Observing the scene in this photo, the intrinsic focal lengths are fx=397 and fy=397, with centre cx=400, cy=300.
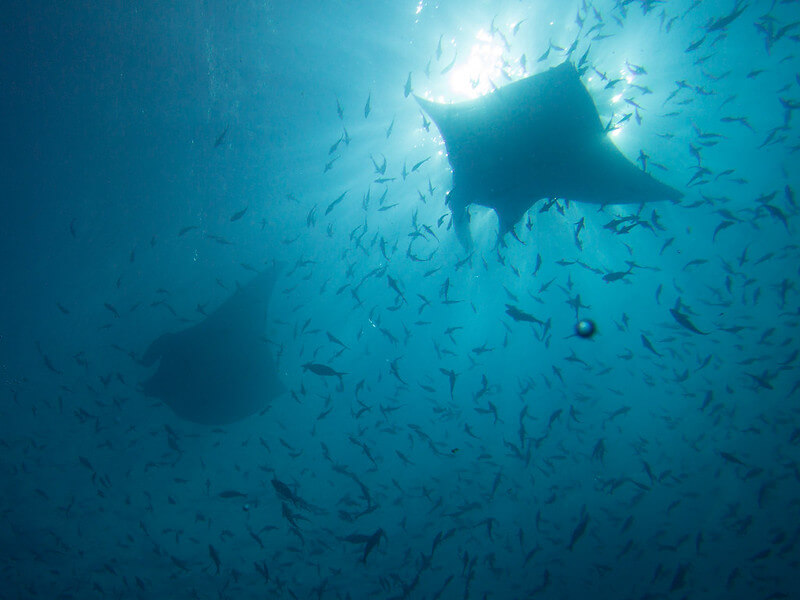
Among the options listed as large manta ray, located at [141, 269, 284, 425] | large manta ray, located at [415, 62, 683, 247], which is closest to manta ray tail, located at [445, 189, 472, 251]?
large manta ray, located at [415, 62, 683, 247]

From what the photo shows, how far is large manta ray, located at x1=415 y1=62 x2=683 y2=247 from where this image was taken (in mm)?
5953

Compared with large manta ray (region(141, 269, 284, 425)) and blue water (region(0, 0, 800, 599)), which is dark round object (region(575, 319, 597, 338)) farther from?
large manta ray (region(141, 269, 284, 425))

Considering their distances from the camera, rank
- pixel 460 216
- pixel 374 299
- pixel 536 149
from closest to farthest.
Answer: pixel 536 149 < pixel 460 216 < pixel 374 299

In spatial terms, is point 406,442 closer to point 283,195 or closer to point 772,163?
point 283,195

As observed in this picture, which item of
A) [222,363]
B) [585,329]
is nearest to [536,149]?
[585,329]

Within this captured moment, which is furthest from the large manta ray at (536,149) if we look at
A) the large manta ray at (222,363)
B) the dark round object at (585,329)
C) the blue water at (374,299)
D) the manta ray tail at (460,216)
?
the large manta ray at (222,363)

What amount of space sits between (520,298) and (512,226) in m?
7.91

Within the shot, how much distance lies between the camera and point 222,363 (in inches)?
360

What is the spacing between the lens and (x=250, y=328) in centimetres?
923

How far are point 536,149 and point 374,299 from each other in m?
8.97

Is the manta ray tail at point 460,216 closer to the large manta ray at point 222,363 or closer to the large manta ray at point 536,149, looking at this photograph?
the large manta ray at point 536,149

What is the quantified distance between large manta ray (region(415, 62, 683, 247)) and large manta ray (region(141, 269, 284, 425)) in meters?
4.89

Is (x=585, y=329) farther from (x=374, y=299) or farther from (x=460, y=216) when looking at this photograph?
(x=374, y=299)

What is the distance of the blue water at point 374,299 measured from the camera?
9.27 metres
